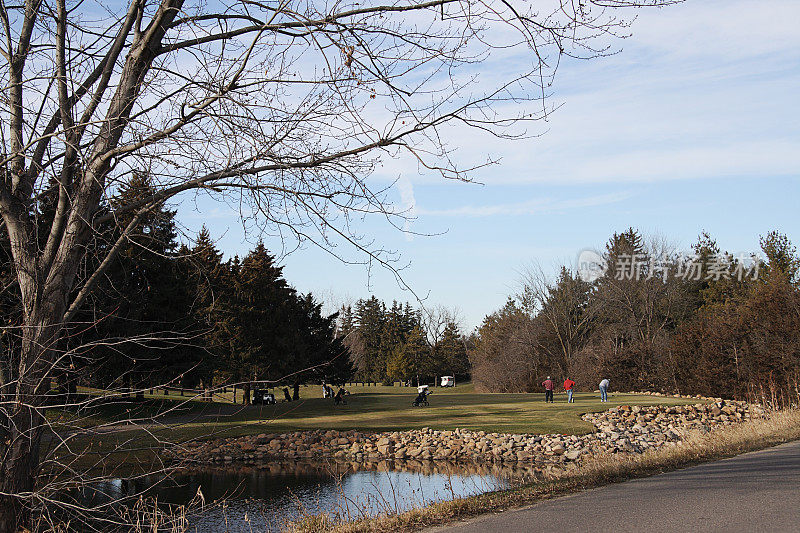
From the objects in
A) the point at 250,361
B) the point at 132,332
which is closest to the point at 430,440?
the point at 132,332

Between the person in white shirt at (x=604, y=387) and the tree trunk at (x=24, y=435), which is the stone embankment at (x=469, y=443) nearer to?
the person in white shirt at (x=604, y=387)

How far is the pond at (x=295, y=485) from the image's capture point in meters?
14.2

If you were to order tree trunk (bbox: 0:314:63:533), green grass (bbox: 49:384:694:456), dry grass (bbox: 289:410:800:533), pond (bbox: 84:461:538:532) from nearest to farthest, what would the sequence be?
tree trunk (bbox: 0:314:63:533) → dry grass (bbox: 289:410:800:533) → pond (bbox: 84:461:538:532) → green grass (bbox: 49:384:694:456)

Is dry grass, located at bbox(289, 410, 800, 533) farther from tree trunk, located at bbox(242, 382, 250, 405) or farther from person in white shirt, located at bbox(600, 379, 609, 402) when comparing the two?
person in white shirt, located at bbox(600, 379, 609, 402)

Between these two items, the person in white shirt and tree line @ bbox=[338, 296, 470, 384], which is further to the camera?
tree line @ bbox=[338, 296, 470, 384]

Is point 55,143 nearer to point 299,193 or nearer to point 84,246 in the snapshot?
point 84,246

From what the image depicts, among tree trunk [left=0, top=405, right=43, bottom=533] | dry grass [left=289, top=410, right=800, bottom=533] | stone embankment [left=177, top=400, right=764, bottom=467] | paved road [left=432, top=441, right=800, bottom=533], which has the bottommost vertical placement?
stone embankment [left=177, top=400, right=764, bottom=467]

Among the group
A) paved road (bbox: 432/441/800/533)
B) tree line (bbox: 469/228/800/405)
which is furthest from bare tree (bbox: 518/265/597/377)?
paved road (bbox: 432/441/800/533)

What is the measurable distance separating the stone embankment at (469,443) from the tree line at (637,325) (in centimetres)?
818

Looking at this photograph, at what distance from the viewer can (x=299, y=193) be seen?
5492 mm

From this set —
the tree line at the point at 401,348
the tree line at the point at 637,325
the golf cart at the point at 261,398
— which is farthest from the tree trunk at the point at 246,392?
the tree line at the point at 401,348

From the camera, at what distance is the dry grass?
650cm

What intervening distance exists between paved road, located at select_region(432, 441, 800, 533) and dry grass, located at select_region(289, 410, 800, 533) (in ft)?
1.02

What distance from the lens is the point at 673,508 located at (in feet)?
20.6
